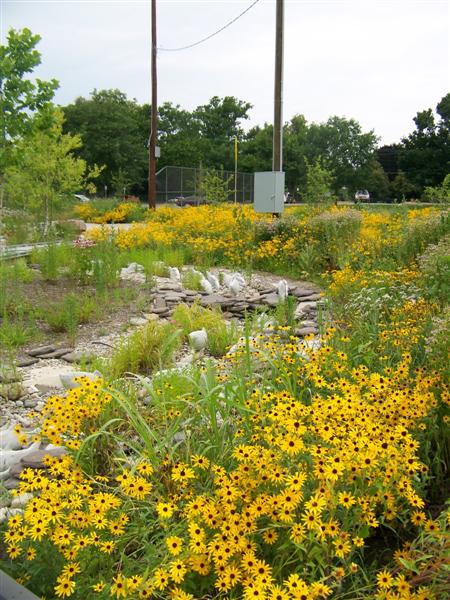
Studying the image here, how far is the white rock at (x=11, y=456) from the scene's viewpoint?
295cm

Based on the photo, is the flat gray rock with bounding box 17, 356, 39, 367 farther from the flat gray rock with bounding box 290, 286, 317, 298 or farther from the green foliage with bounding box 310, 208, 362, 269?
the green foliage with bounding box 310, 208, 362, 269

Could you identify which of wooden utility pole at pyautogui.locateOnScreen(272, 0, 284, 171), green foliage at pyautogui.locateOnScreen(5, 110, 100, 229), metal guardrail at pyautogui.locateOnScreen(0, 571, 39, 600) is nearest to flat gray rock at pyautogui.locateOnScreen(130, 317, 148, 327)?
metal guardrail at pyautogui.locateOnScreen(0, 571, 39, 600)

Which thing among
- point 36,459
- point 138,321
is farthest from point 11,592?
point 138,321

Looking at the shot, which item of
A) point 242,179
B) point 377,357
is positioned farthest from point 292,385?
point 242,179

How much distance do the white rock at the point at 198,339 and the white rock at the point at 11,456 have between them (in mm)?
1790

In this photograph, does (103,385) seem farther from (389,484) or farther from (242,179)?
(242,179)

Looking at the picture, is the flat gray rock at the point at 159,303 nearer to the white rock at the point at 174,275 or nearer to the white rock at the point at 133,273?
the white rock at the point at 133,273

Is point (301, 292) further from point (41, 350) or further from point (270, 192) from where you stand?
point (270, 192)

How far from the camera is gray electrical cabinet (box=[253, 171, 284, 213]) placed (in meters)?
11.2

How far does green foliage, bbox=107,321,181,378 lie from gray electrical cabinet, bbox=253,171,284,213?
7.10 meters

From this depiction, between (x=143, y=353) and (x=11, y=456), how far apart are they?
142cm

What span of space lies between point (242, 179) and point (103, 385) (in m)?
33.7

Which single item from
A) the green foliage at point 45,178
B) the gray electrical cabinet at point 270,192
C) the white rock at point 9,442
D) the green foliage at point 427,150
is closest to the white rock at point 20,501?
the white rock at point 9,442

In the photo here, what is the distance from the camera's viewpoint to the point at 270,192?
11.3 m
